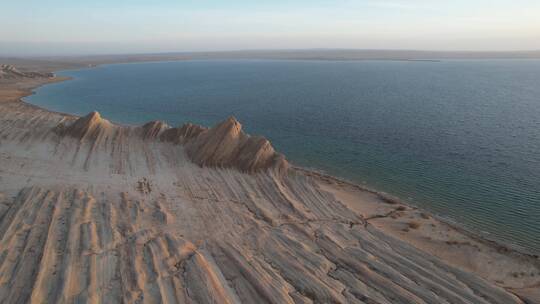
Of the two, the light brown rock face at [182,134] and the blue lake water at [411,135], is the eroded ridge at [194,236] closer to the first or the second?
the light brown rock face at [182,134]

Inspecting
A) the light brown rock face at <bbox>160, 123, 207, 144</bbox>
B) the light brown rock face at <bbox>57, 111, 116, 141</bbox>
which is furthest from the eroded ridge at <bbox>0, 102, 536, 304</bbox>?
the light brown rock face at <bbox>160, 123, 207, 144</bbox>

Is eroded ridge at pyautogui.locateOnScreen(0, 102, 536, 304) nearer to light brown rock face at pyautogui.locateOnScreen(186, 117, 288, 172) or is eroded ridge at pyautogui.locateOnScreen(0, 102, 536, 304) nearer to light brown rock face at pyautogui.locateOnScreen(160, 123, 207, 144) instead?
light brown rock face at pyautogui.locateOnScreen(186, 117, 288, 172)

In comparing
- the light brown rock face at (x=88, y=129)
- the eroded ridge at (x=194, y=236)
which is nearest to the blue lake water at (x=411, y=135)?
the eroded ridge at (x=194, y=236)

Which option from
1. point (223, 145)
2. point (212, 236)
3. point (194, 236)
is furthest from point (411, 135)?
point (194, 236)

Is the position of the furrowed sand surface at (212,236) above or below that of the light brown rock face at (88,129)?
below

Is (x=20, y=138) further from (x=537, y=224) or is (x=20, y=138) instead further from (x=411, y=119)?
(x=411, y=119)
